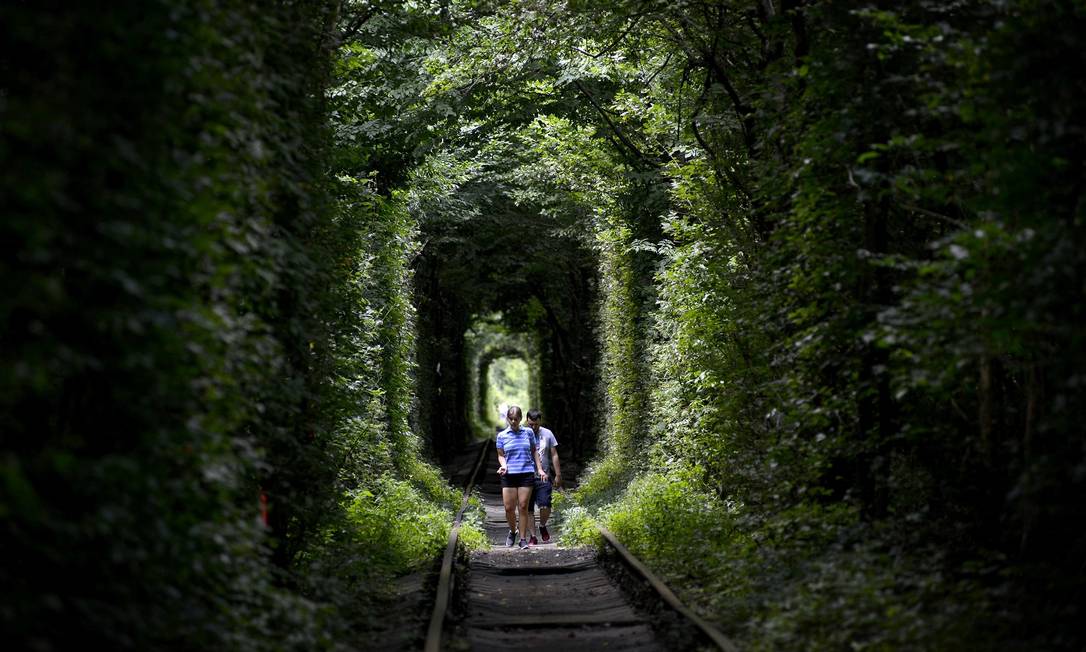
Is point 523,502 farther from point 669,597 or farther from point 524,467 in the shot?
point 669,597

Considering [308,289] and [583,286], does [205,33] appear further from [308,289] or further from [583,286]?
[583,286]

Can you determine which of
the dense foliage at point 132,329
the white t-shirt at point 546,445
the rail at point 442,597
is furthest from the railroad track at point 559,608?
the white t-shirt at point 546,445

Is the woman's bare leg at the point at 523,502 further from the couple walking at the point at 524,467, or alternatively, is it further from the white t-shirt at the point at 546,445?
the white t-shirt at the point at 546,445

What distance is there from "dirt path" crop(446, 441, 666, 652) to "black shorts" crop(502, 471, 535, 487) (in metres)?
0.92

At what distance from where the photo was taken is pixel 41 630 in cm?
371

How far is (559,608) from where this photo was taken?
943cm

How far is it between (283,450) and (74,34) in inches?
192

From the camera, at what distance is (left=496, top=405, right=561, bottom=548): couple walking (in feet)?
45.8

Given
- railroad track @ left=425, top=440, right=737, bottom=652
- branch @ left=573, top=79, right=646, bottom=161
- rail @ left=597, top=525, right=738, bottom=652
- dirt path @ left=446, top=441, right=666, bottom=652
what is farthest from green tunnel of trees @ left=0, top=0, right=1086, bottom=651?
branch @ left=573, top=79, right=646, bottom=161

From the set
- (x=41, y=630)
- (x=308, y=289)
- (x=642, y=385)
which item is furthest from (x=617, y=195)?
(x=41, y=630)

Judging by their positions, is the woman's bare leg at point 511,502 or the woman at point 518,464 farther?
the woman's bare leg at point 511,502

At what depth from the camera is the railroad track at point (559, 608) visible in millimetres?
7559

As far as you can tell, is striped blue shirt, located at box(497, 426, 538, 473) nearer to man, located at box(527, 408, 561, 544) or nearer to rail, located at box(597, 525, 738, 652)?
man, located at box(527, 408, 561, 544)

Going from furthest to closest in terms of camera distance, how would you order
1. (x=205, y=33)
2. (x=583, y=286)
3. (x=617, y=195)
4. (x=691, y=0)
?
(x=583, y=286)
(x=617, y=195)
(x=691, y=0)
(x=205, y=33)
